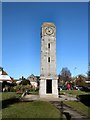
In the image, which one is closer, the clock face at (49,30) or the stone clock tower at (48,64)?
the stone clock tower at (48,64)

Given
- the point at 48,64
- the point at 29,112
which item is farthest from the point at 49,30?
the point at 29,112

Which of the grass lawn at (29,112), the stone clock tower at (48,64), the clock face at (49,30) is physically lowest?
the grass lawn at (29,112)

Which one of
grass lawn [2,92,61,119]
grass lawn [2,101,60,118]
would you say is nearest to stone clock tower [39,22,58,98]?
grass lawn [2,92,61,119]

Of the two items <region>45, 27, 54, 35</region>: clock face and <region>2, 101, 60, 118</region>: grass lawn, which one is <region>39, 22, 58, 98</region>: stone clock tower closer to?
<region>45, 27, 54, 35</region>: clock face

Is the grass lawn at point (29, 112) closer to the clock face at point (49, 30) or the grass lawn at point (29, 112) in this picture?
the grass lawn at point (29, 112)

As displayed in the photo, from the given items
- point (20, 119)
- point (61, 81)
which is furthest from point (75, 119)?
point (61, 81)

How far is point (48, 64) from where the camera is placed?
48.1m

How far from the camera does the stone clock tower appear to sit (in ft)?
157

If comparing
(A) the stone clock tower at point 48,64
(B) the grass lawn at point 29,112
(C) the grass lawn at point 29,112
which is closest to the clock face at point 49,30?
(A) the stone clock tower at point 48,64

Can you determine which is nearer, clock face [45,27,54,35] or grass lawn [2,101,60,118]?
grass lawn [2,101,60,118]

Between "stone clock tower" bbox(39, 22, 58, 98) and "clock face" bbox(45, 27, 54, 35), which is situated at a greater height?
"clock face" bbox(45, 27, 54, 35)

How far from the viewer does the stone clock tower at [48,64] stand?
1885 inches

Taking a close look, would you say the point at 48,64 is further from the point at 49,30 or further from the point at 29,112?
the point at 29,112

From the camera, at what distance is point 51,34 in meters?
49.2
